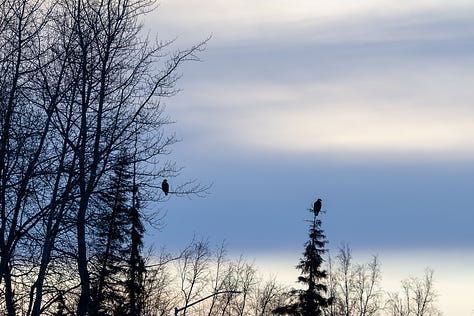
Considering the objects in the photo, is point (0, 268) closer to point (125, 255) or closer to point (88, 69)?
point (88, 69)

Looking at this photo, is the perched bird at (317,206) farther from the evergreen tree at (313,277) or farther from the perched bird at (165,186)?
the perched bird at (165,186)

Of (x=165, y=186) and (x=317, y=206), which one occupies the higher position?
(x=317, y=206)

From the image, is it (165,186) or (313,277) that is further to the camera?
(313,277)

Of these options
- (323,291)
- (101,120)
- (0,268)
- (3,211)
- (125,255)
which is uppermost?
(323,291)

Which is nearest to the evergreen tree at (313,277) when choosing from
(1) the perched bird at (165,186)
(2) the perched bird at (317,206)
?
(2) the perched bird at (317,206)

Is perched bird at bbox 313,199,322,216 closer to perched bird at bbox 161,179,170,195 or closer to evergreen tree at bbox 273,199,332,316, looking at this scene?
evergreen tree at bbox 273,199,332,316

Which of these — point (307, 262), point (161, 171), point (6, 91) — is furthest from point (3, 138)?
point (307, 262)

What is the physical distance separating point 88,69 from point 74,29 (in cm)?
169

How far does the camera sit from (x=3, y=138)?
21.2 m

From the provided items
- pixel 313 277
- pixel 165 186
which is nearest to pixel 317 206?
pixel 313 277

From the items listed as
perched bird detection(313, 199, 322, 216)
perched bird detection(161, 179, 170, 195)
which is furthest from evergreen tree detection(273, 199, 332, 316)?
perched bird detection(161, 179, 170, 195)

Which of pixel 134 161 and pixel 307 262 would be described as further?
pixel 307 262

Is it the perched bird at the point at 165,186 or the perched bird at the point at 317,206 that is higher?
the perched bird at the point at 317,206

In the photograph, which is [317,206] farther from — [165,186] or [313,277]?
[165,186]
